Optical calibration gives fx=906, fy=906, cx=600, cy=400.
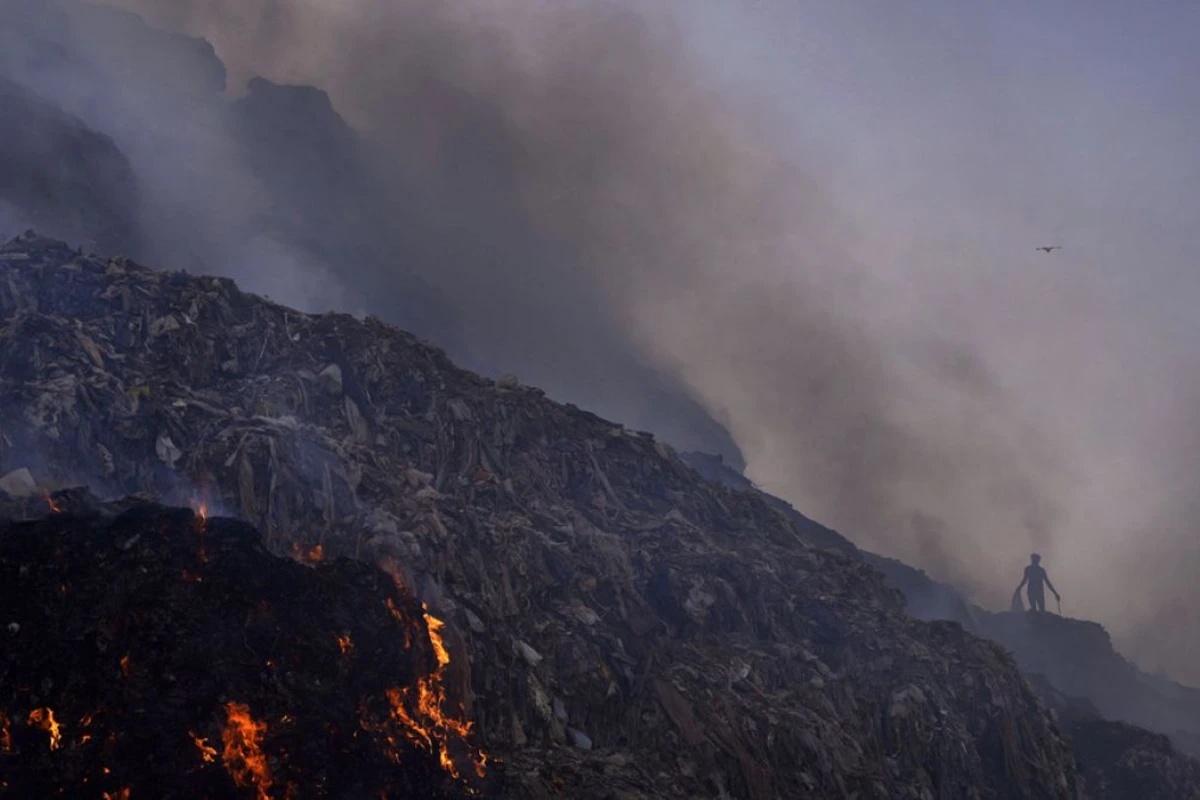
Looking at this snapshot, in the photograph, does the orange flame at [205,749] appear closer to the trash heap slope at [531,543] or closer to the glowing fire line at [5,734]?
the glowing fire line at [5,734]

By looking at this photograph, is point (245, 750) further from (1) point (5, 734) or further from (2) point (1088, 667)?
(2) point (1088, 667)

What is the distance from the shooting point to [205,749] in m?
15.3

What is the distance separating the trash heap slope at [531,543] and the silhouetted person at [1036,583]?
3189 cm

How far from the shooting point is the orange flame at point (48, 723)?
1457 cm

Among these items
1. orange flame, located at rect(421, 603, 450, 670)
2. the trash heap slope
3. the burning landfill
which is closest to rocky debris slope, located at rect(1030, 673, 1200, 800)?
the burning landfill

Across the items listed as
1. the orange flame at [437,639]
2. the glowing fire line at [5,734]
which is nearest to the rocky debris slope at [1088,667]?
the orange flame at [437,639]

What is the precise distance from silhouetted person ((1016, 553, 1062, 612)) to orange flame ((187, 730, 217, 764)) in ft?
196

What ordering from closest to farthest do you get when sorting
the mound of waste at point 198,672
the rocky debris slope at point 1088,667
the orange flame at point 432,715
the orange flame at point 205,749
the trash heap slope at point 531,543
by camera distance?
the mound of waste at point 198,672, the orange flame at point 205,749, the orange flame at point 432,715, the trash heap slope at point 531,543, the rocky debris slope at point 1088,667

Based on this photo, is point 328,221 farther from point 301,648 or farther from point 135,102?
point 301,648

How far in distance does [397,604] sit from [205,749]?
5341mm

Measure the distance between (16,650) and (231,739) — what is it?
150 inches

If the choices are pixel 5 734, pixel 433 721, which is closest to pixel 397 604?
pixel 433 721

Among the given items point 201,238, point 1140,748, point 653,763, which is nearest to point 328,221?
point 201,238

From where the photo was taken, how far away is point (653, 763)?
73.3 ft
